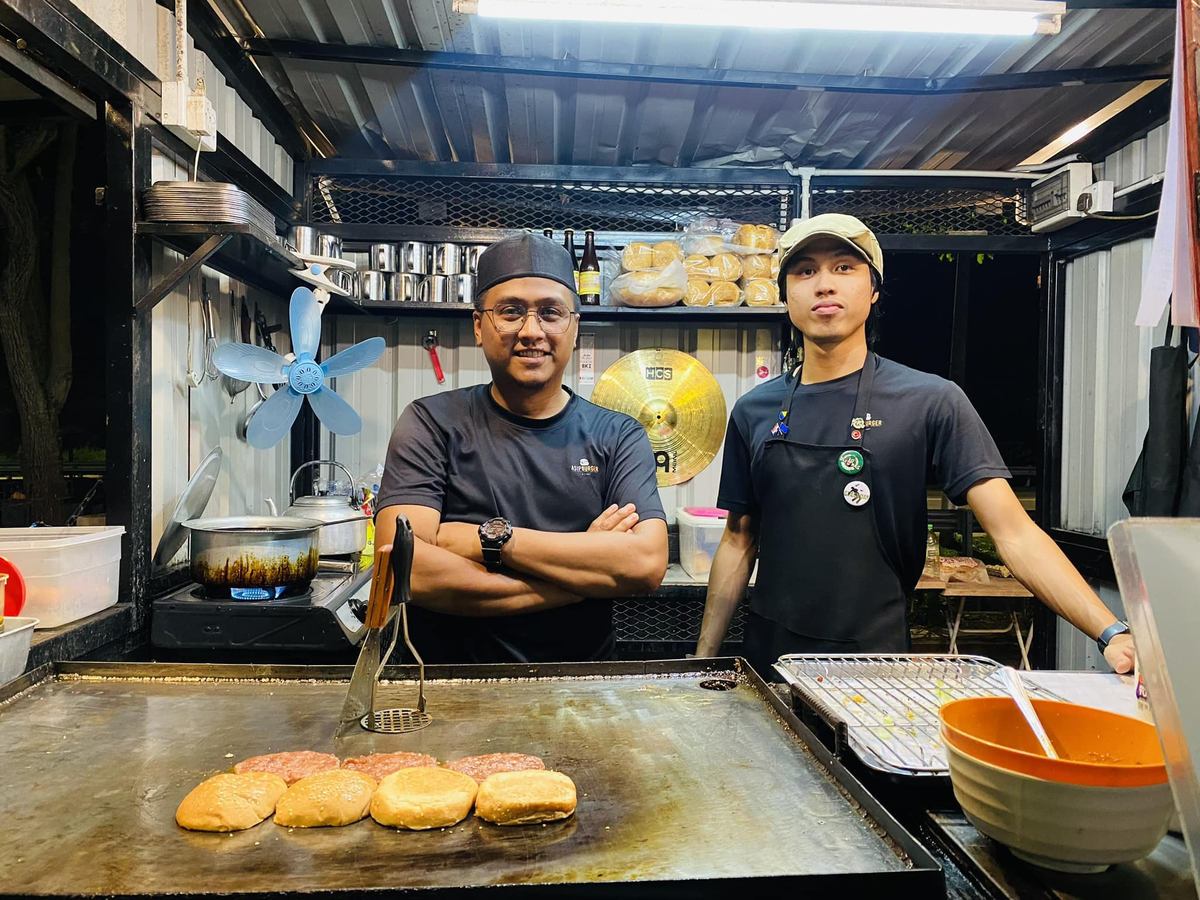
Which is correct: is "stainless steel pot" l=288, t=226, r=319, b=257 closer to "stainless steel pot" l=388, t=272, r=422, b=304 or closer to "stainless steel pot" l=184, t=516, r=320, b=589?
"stainless steel pot" l=388, t=272, r=422, b=304

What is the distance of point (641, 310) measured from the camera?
168 inches

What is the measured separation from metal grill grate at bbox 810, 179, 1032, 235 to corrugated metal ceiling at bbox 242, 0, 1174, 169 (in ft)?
0.75

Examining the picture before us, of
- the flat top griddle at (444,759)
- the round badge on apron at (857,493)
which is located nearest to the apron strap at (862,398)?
the round badge on apron at (857,493)

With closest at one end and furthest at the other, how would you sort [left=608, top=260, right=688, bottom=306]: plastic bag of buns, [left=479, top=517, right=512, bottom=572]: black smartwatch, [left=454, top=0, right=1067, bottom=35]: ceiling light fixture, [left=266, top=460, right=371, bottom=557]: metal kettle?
[left=479, top=517, right=512, bottom=572]: black smartwatch, [left=454, top=0, right=1067, bottom=35]: ceiling light fixture, [left=266, top=460, right=371, bottom=557]: metal kettle, [left=608, top=260, right=688, bottom=306]: plastic bag of buns

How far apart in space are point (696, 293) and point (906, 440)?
7.36 feet

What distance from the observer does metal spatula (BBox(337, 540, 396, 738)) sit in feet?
4.69

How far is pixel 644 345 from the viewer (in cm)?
476

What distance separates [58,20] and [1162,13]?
13.0ft

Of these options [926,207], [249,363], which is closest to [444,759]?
[249,363]

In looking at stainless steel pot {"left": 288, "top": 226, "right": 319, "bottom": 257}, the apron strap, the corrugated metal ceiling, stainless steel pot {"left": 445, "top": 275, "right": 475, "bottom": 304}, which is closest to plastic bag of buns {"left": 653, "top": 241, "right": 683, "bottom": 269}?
the corrugated metal ceiling

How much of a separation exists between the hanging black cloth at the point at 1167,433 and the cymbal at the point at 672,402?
7.08ft

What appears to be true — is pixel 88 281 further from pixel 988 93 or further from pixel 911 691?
pixel 988 93

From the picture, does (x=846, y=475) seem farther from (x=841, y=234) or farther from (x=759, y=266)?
(x=759, y=266)

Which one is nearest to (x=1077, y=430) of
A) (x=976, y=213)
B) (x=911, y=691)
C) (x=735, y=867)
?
(x=976, y=213)
